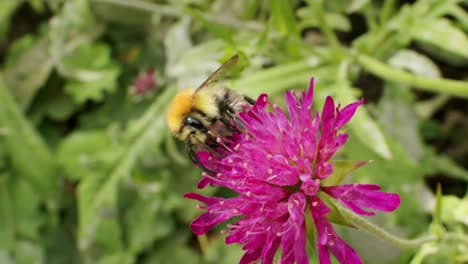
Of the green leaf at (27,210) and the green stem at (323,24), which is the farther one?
the green leaf at (27,210)

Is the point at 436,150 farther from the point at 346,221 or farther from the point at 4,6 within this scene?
the point at 4,6

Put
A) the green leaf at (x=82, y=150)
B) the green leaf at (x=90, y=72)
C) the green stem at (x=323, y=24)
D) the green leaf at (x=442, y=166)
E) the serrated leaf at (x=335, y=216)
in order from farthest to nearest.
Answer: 1. the green leaf at (x=90, y=72)
2. the green leaf at (x=82, y=150)
3. the green leaf at (x=442, y=166)
4. the green stem at (x=323, y=24)
5. the serrated leaf at (x=335, y=216)

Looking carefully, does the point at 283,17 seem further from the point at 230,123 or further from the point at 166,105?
the point at 166,105

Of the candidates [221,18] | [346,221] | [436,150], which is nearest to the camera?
[346,221]

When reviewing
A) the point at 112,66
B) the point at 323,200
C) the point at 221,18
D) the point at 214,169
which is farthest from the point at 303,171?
the point at 112,66

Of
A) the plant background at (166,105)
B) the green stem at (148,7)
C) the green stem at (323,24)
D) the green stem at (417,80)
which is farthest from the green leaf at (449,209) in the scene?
the green stem at (148,7)

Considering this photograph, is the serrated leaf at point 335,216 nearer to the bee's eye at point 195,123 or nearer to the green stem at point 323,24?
the bee's eye at point 195,123
